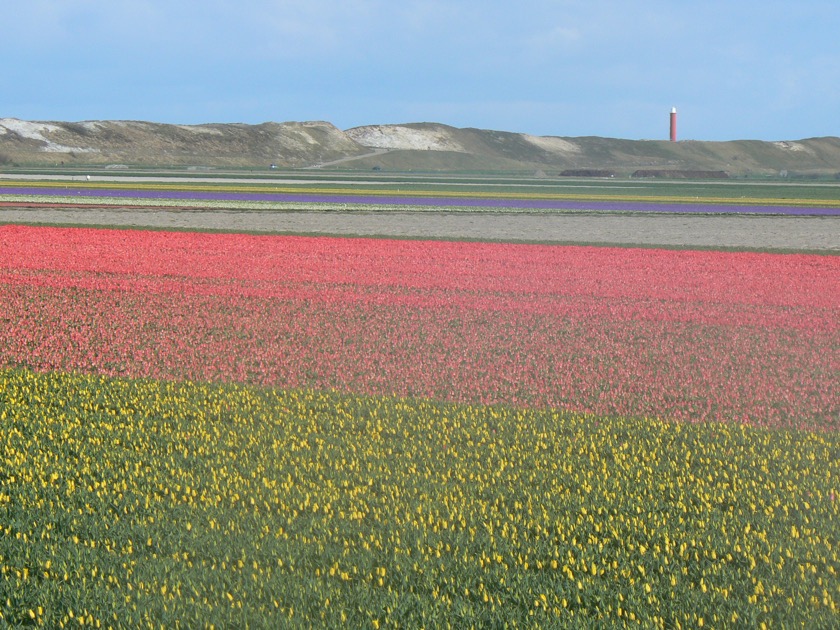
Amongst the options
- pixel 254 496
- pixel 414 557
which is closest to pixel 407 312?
pixel 254 496

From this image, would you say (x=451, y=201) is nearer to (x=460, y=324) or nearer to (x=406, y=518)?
(x=460, y=324)

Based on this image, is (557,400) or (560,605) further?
(557,400)

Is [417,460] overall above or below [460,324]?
below

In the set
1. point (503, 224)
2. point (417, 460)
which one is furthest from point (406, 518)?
point (503, 224)

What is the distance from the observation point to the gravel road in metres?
38.9

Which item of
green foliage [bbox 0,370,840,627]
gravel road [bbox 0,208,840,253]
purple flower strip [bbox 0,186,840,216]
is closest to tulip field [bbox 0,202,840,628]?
green foliage [bbox 0,370,840,627]

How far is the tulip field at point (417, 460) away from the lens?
760 cm

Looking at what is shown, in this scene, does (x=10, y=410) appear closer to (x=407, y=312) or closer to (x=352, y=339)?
(x=352, y=339)

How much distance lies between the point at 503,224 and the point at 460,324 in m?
27.0

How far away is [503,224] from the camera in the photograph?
4625 centimetres

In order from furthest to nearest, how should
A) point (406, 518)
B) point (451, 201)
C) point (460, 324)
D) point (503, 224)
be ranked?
point (451, 201) < point (503, 224) < point (460, 324) < point (406, 518)

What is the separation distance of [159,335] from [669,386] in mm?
9362

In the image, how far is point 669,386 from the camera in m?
14.8

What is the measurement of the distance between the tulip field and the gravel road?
640 inches
